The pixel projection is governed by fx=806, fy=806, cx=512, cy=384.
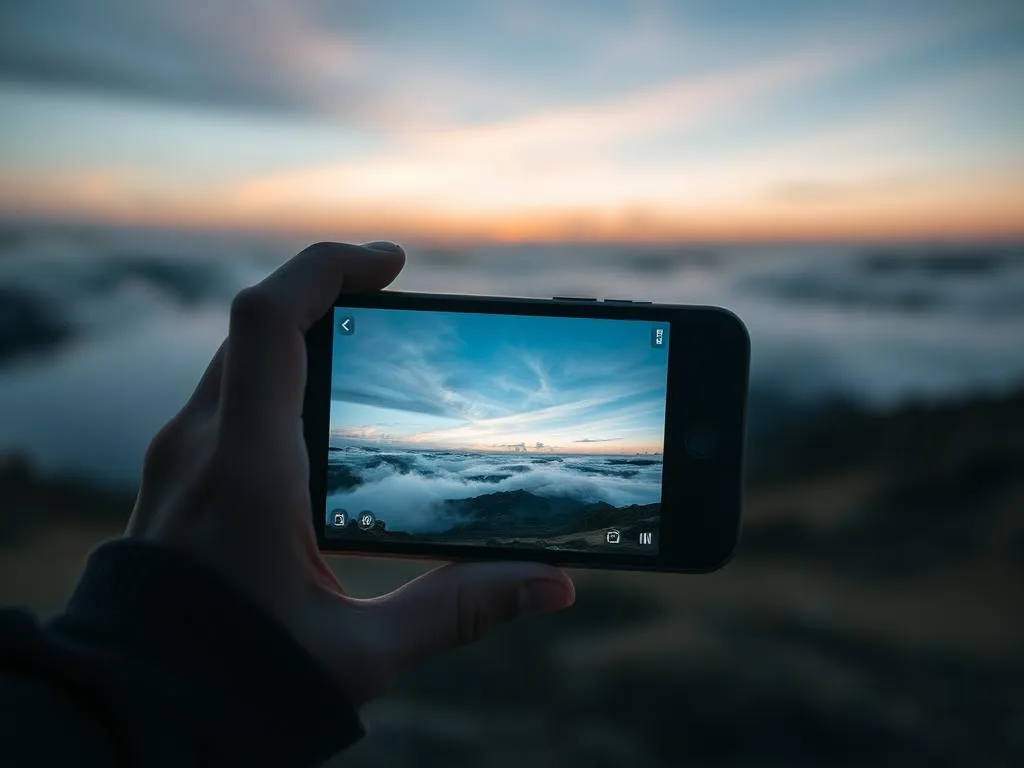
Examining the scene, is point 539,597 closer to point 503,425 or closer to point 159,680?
Answer: point 503,425

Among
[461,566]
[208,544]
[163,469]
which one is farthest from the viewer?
[461,566]

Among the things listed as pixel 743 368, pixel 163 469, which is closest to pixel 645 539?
pixel 743 368

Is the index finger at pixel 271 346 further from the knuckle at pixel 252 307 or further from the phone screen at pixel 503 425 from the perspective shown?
the phone screen at pixel 503 425

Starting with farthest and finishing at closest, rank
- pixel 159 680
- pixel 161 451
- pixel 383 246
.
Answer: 1. pixel 383 246
2. pixel 161 451
3. pixel 159 680

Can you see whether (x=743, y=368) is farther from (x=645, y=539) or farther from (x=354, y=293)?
(x=354, y=293)

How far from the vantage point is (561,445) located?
133 cm

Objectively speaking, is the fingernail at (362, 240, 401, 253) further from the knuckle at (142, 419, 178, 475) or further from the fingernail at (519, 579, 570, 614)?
the fingernail at (519, 579, 570, 614)

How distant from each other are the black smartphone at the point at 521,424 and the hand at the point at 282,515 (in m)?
0.11

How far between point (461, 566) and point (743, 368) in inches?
22.1

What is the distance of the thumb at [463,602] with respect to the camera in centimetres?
119

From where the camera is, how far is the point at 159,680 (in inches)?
35.3

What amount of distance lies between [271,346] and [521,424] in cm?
43

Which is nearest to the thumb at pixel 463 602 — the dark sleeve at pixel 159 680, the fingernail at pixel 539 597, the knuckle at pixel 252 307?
the fingernail at pixel 539 597

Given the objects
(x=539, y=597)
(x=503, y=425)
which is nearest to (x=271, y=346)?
(x=503, y=425)
